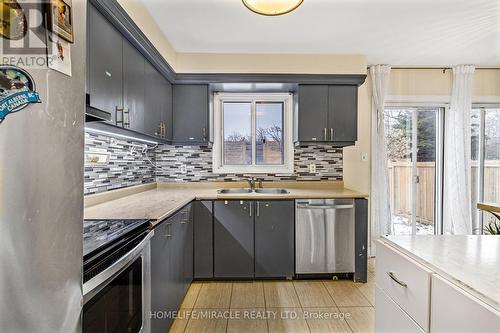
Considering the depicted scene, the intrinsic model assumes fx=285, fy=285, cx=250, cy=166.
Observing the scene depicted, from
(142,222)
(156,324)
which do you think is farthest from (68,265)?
(156,324)

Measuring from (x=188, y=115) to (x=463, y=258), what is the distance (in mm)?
2900

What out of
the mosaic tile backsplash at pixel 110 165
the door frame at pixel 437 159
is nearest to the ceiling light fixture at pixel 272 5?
the mosaic tile backsplash at pixel 110 165

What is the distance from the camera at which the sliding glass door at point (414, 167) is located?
385 cm

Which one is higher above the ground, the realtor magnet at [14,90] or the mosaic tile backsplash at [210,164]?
the realtor magnet at [14,90]

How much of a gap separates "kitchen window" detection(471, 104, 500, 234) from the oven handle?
442 centimetres

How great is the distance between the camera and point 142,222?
1604 millimetres

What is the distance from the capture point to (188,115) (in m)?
3.33

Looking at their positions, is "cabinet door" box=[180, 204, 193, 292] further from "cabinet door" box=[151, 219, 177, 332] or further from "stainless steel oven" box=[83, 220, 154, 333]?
"stainless steel oven" box=[83, 220, 154, 333]

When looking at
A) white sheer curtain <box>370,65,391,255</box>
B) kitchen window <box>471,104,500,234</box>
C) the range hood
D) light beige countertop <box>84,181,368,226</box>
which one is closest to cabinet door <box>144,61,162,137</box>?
light beige countertop <box>84,181,368,226</box>

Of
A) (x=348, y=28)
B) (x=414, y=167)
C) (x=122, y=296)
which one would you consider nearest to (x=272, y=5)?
(x=348, y=28)

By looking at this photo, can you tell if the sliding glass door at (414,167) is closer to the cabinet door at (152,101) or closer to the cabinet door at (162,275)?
the cabinet door at (152,101)

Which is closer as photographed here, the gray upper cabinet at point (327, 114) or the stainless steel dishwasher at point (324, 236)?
the stainless steel dishwasher at point (324, 236)

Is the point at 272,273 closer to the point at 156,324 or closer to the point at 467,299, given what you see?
the point at 156,324

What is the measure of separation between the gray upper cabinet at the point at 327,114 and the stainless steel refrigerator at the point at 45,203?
274 cm
